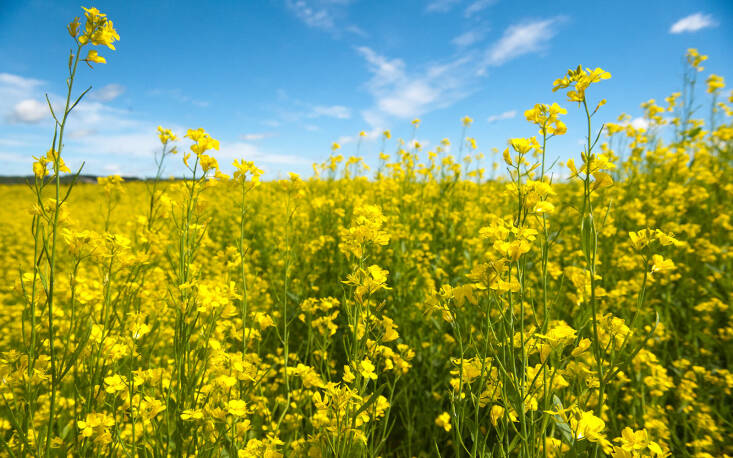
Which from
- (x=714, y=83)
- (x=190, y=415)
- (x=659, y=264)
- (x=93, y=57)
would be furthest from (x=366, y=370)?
(x=714, y=83)

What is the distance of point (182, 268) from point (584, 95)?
4.68ft

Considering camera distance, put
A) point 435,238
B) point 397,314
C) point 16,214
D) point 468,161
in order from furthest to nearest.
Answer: point 16,214 → point 468,161 → point 435,238 → point 397,314

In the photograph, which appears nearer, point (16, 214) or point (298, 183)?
point (298, 183)

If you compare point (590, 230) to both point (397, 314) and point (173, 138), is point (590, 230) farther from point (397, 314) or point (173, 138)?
point (173, 138)

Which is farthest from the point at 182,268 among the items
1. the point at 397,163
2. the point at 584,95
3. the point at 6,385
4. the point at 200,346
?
the point at 397,163

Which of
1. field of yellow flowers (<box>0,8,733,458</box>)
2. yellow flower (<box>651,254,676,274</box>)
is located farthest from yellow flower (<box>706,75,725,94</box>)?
yellow flower (<box>651,254,676,274</box>)

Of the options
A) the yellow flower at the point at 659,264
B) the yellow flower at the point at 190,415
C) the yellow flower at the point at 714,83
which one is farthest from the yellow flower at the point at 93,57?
the yellow flower at the point at 714,83

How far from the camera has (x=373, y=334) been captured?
1292 mm

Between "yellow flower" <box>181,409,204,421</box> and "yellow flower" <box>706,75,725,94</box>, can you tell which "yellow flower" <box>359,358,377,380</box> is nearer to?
"yellow flower" <box>181,409,204,421</box>

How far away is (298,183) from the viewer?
1.99 meters

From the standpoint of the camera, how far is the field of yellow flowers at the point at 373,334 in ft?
3.42

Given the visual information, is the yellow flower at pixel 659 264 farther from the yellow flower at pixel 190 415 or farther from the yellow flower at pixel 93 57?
the yellow flower at pixel 93 57

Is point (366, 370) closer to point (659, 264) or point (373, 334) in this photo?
point (373, 334)

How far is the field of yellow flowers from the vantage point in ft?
3.42
